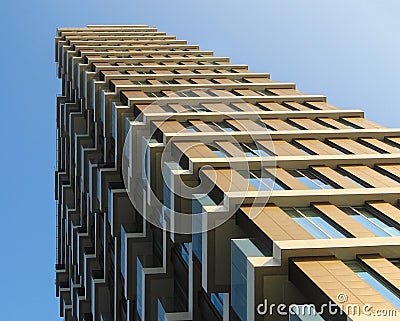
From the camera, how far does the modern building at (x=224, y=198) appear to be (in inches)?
991

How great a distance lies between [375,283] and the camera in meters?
23.3

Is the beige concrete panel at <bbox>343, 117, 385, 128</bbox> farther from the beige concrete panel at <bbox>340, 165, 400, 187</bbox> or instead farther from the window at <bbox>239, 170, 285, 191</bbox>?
the window at <bbox>239, 170, 285, 191</bbox>

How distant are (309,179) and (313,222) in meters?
6.98

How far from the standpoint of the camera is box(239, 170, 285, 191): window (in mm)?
33406

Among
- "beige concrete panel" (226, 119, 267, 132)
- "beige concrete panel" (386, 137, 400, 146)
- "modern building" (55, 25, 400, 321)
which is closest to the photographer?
"modern building" (55, 25, 400, 321)

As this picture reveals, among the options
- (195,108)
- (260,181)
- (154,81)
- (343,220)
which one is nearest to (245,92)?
(195,108)

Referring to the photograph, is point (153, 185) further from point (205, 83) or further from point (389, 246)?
point (205, 83)

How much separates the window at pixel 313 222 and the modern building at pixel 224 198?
0.10 metres

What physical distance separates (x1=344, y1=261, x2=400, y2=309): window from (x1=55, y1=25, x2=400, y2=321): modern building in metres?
0.06

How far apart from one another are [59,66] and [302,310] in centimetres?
8708

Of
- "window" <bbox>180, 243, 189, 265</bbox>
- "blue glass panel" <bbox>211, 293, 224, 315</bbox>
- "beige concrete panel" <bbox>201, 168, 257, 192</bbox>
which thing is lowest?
"blue glass panel" <bbox>211, 293, 224, 315</bbox>


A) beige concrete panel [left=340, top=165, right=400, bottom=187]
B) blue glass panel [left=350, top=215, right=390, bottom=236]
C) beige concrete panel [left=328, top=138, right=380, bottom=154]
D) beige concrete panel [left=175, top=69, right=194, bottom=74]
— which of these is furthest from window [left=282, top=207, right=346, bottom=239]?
beige concrete panel [left=175, top=69, right=194, bottom=74]

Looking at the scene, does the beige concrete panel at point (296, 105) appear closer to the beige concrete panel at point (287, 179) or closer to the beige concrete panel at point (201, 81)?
the beige concrete panel at point (201, 81)

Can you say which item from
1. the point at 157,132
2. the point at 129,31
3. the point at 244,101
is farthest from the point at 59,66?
the point at 157,132
